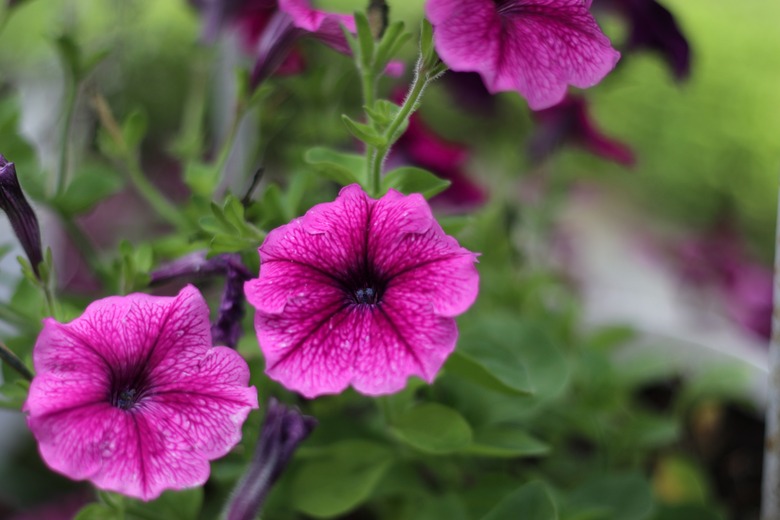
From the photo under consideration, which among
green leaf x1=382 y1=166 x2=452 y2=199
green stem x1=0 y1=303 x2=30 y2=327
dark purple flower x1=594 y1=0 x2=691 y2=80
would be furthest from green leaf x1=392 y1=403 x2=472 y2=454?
dark purple flower x1=594 y1=0 x2=691 y2=80

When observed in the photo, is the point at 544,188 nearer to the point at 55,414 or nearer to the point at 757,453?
the point at 757,453

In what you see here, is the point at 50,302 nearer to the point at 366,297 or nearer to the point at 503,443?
the point at 366,297

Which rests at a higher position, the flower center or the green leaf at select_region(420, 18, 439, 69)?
the green leaf at select_region(420, 18, 439, 69)

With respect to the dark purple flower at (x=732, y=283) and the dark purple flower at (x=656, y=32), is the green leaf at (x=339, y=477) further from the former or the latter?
the dark purple flower at (x=732, y=283)

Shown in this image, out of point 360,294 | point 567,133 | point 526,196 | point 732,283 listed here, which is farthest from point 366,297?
point 526,196

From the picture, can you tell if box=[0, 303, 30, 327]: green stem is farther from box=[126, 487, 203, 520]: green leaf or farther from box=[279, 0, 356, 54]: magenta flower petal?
box=[279, 0, 356, 54]: magenta flower petal
